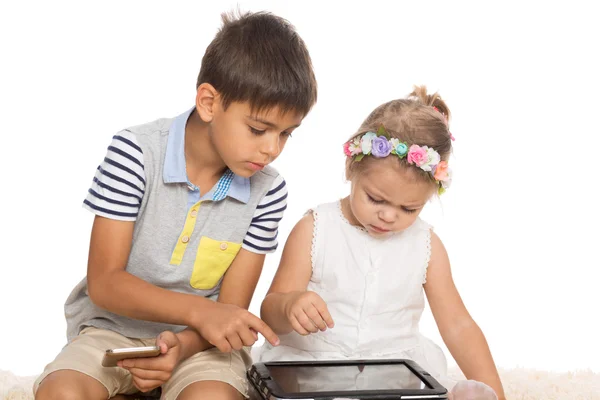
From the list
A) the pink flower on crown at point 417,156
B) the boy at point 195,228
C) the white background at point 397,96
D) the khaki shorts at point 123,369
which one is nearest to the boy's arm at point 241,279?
the boy at point 195,228

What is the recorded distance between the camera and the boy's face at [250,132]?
1341 millimetres

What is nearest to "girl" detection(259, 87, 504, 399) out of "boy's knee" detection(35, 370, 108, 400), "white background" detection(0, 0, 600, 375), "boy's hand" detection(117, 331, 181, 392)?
"boy's hand" detection(117, 331, 181, 392)

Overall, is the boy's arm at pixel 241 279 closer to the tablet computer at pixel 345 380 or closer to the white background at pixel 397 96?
the tablet computer at pixel 345 380

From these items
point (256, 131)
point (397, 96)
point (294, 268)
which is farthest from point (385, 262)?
point (397, 96)

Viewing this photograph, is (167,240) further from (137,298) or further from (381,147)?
(381,147)

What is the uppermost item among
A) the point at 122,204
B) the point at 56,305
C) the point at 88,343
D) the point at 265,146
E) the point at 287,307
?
the point at 265,146

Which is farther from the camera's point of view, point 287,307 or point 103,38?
point 103,38

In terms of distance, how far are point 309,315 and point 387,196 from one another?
0.25 metres

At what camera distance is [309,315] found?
1.34 m

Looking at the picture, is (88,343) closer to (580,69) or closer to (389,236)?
(389,236)

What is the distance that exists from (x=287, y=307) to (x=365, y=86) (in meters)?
1.18

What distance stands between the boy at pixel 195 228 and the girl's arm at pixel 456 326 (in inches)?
12.5

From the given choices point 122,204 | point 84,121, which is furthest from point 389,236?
point 84,121

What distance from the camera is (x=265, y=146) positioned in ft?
4.42
